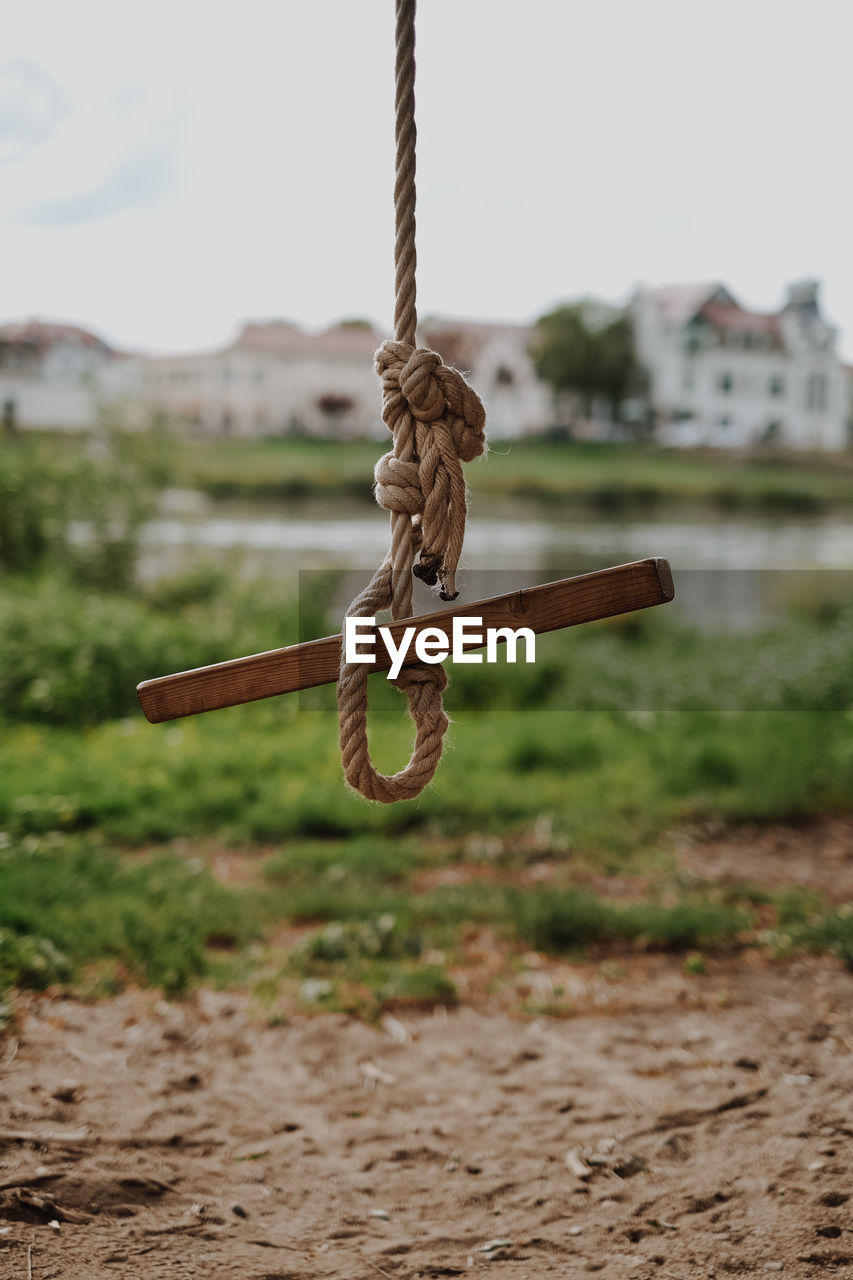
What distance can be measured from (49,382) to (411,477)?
24.7ft

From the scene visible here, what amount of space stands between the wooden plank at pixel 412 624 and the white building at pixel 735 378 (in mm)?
7990

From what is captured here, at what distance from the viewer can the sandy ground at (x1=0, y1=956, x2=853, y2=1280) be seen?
1846mm

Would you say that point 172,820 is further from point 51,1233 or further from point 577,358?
point 577,358

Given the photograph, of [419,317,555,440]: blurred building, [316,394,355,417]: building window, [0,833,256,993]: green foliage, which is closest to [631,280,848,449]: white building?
[419,317,555,440]: blurred building

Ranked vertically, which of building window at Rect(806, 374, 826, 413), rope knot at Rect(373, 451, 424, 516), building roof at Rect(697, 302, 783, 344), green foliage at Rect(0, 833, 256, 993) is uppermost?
building roof at Rect(697, 302, 783, 344)

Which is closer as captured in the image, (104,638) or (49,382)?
(104,638)

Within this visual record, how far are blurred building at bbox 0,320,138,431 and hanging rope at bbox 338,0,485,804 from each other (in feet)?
23.4

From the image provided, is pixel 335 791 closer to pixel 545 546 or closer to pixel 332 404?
pixel 545 546

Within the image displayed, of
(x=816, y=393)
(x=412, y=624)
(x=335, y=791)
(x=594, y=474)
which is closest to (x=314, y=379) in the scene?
(x=594, y=474)

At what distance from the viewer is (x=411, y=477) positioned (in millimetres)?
1596

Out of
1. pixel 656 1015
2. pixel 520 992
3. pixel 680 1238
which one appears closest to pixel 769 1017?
pixel 656 1015

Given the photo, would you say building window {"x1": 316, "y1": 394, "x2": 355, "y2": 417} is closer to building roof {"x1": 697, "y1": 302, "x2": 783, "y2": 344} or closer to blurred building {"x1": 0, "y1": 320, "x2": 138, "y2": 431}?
blurred building {"x1": 0, "y1": 320, "x2": 138, "y2": 431}

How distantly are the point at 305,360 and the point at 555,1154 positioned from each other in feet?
24.8

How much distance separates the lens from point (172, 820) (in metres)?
4.43
